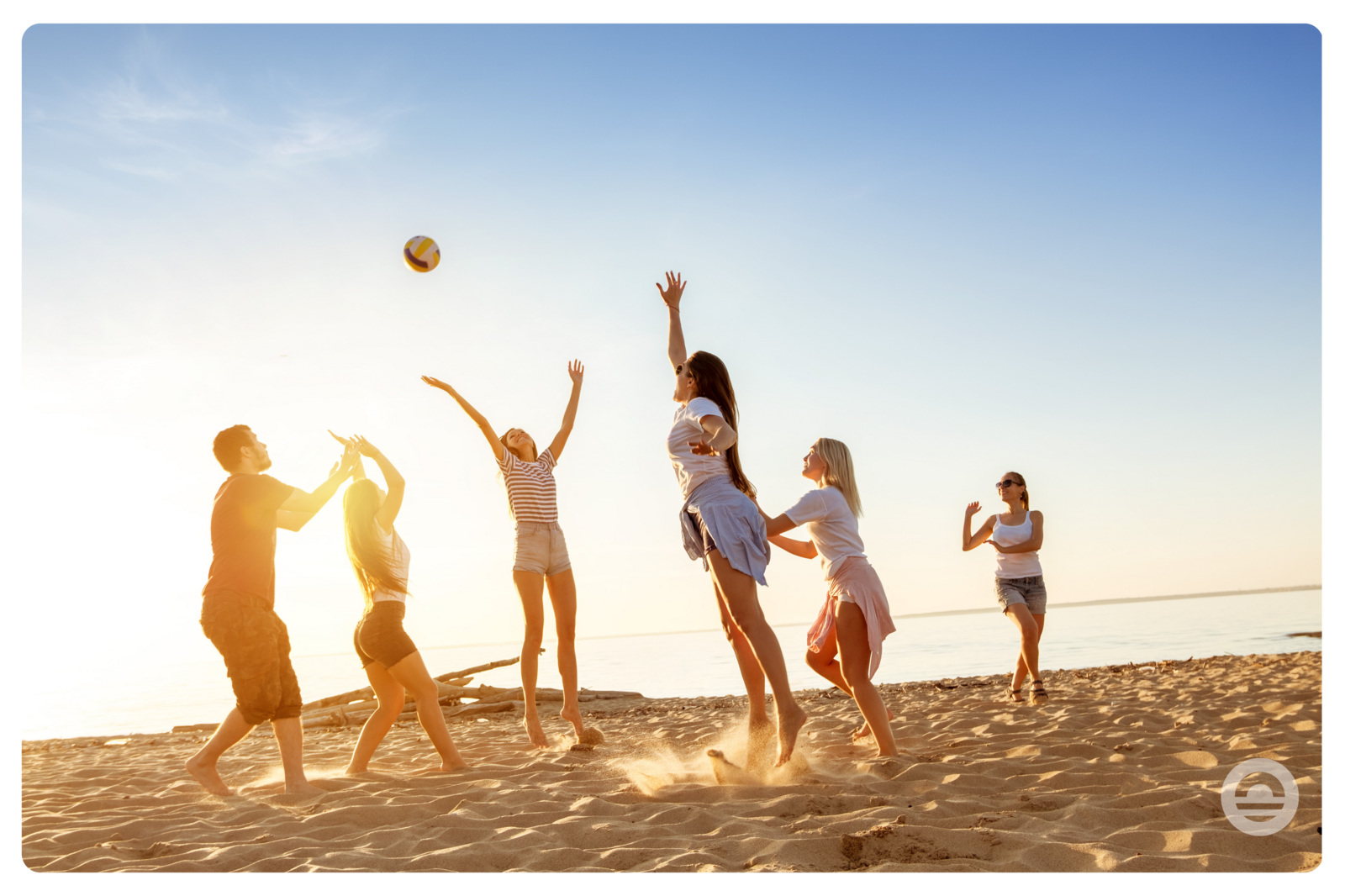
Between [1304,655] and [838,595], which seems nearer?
[838,595]

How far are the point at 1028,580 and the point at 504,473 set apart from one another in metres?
4.85

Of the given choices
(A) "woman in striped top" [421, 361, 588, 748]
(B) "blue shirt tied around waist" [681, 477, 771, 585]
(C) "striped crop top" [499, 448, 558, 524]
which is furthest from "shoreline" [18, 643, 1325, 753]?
(B) "blue shirt tied around waist" [681, 477, 771, 585]

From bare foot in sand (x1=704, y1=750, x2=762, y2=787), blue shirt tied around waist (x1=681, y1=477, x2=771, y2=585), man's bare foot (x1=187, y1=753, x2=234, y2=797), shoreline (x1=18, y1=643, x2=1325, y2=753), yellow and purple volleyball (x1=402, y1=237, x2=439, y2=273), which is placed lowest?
shoreline (x1=18, y1=643, x2=1325, y2=753)

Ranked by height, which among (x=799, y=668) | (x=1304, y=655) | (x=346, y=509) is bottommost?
(x=799, y=668)

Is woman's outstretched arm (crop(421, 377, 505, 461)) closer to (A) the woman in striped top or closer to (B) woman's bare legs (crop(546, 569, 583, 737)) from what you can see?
(A) the woman in striped top

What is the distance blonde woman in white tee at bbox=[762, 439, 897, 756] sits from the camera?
470 cm

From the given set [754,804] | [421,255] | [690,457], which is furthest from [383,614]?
[421,255]

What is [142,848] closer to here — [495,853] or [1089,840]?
[495,853]

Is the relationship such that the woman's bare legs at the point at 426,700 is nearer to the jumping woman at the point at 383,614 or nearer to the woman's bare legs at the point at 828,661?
the jumping woman at the point at 383,614

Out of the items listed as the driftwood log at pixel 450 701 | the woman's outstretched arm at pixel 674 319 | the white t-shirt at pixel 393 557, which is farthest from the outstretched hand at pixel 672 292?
the driftwood log at pixel 450 701

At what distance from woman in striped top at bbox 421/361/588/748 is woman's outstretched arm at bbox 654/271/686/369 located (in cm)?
154

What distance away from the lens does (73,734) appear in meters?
9.92

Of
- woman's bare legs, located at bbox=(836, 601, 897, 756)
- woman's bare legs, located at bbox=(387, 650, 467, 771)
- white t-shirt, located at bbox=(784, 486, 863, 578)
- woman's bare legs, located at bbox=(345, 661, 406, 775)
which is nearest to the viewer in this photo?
woman's bare legs, located at bbox=(836, 601, 897, 756)
